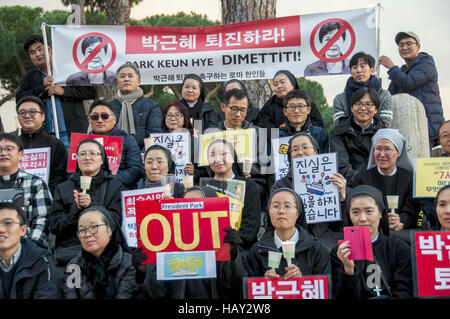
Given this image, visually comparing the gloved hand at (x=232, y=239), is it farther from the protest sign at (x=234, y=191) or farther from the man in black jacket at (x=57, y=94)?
the man in black jacket at (x=57, y=94)

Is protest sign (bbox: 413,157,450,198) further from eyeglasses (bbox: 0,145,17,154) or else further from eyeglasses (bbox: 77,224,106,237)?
eyeglasses (bbox: 0,145,17,154)

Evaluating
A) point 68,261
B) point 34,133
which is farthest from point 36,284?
point 34,133

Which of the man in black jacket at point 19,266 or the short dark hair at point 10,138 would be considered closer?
the man in black jacket at point 19,266

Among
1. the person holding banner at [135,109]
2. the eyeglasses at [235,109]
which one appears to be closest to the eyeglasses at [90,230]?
the eyeglasses at [235,109]

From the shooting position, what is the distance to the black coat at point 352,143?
22.7ft

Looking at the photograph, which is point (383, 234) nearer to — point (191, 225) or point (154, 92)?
point (191, 225)

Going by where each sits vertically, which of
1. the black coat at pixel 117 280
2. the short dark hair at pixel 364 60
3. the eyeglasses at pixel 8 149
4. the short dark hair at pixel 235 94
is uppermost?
the short dark hair at pixel 364 60

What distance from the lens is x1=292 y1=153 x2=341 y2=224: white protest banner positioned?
5.90 metres

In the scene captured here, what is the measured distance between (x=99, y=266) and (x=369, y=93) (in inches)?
141

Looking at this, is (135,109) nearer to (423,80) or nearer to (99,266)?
(99,266)

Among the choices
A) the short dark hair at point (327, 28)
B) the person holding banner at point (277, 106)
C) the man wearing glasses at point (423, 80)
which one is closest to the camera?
the person holding banner at point (277, 106)

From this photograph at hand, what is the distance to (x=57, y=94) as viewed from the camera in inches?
335

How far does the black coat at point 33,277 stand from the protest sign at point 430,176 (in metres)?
3.44

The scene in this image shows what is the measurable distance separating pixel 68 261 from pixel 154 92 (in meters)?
16.6
